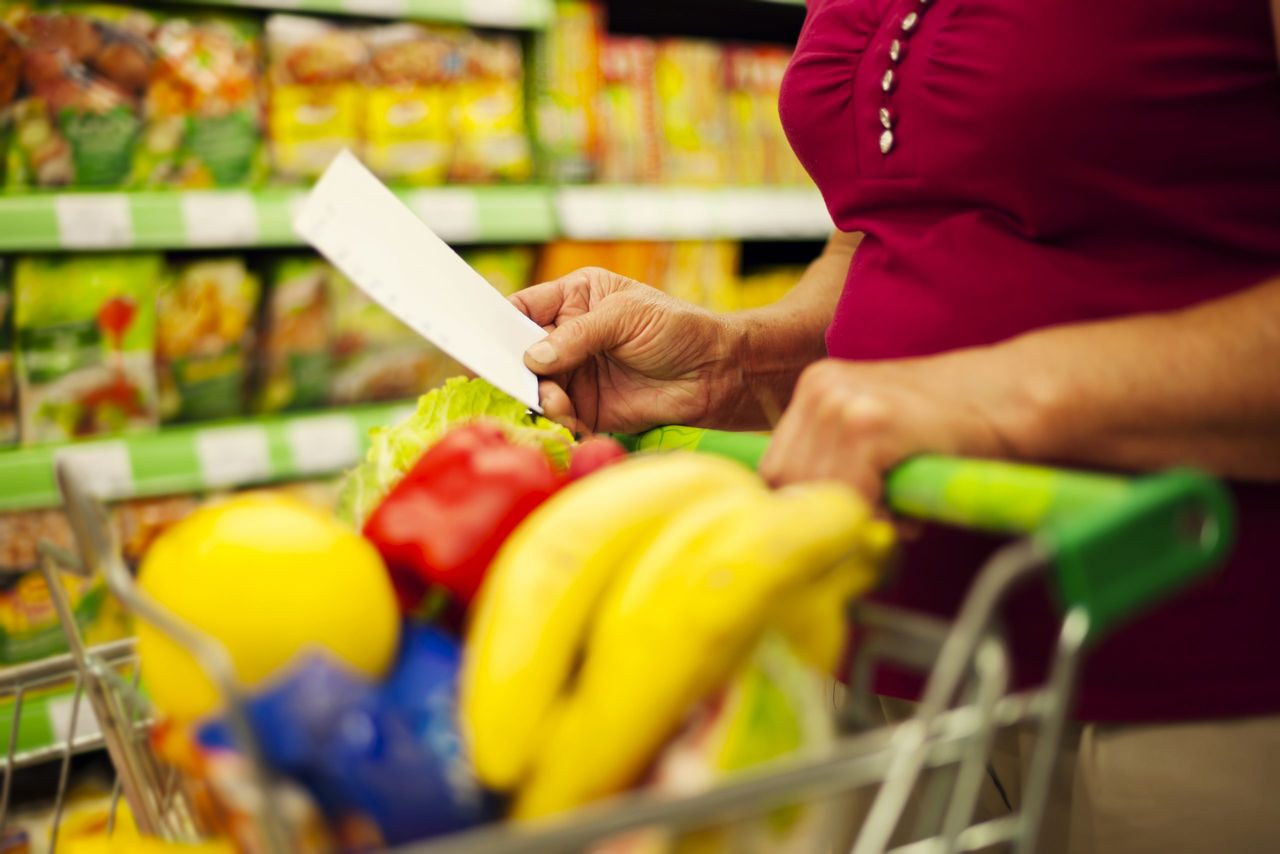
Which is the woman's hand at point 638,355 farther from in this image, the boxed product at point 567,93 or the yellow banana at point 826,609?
the boxed product at point 567,93

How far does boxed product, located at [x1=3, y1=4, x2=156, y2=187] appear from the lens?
188 cm

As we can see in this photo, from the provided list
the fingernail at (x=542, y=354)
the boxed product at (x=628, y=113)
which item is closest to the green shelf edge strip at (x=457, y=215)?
the boxed product at (x=628, y=113)

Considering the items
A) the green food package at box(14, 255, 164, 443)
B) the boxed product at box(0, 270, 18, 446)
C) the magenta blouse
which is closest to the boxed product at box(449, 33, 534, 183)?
the green food package at box(14, 255, 164, 443)

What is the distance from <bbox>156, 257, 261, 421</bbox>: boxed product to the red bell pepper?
5.26 feet

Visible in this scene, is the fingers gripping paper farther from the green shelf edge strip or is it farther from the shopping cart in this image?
the green shelf edge strip

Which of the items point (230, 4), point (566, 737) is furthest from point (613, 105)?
point (566, 737)

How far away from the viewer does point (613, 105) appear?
2352 mm

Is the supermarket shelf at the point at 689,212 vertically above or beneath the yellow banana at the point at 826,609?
beneath

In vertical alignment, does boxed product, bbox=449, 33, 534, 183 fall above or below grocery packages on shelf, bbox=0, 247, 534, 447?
above

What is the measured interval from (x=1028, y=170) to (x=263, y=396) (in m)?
1.75

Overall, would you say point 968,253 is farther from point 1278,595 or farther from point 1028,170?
point 1278,595

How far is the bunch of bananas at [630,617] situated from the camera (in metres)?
0.46

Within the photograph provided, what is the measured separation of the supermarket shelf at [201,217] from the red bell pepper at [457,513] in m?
1.40

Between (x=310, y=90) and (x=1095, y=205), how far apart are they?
1729mm
